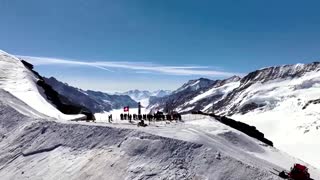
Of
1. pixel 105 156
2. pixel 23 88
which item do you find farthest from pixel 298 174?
pixel 23 88

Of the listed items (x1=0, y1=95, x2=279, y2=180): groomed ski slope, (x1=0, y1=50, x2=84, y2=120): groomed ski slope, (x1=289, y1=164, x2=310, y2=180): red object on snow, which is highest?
(x1=0, y1=50, x2=84, y2=120): groomed ski slope

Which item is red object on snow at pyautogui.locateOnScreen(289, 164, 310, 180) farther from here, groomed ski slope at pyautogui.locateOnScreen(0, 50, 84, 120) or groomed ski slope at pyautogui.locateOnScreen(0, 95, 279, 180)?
groomed ski slope at pyautogui.locateOnScreen(0, 50, 84, 120)

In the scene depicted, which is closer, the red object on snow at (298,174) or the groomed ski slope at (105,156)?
the groomed ski slope at (105,156)

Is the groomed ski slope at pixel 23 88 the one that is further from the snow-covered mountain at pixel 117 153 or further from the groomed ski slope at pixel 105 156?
the groomed ski slope at pixel 105 156

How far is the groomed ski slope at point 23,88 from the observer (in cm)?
6660

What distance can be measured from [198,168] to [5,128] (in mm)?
25228

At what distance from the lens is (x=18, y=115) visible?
5000 cm

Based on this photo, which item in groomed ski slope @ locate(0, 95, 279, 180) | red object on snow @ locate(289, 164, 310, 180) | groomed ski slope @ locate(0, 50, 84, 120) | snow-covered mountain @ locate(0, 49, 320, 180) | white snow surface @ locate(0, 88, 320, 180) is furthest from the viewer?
groomed ski slope @ locate(0, 50, 84, 120)

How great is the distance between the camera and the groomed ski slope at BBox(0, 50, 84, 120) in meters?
66.6

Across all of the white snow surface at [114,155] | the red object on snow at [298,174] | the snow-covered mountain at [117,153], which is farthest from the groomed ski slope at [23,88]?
the red object on snow at [298,174]

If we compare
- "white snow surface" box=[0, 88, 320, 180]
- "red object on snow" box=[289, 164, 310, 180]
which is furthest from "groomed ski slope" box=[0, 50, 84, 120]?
"red object on snow" box=[289, 164, 310, 180]

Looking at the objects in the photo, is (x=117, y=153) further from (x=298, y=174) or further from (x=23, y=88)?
(x=23, y=88)

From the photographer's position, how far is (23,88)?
7719cm

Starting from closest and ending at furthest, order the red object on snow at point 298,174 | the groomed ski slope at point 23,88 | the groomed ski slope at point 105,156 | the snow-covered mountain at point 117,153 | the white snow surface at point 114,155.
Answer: the groomed ski slope at point 105,156 → the white snow surface at point 114,155 → the snow-covered mountain at point 117,153 → the red object on snow at point 298,174 → the groomed ski slope at point 23,88
